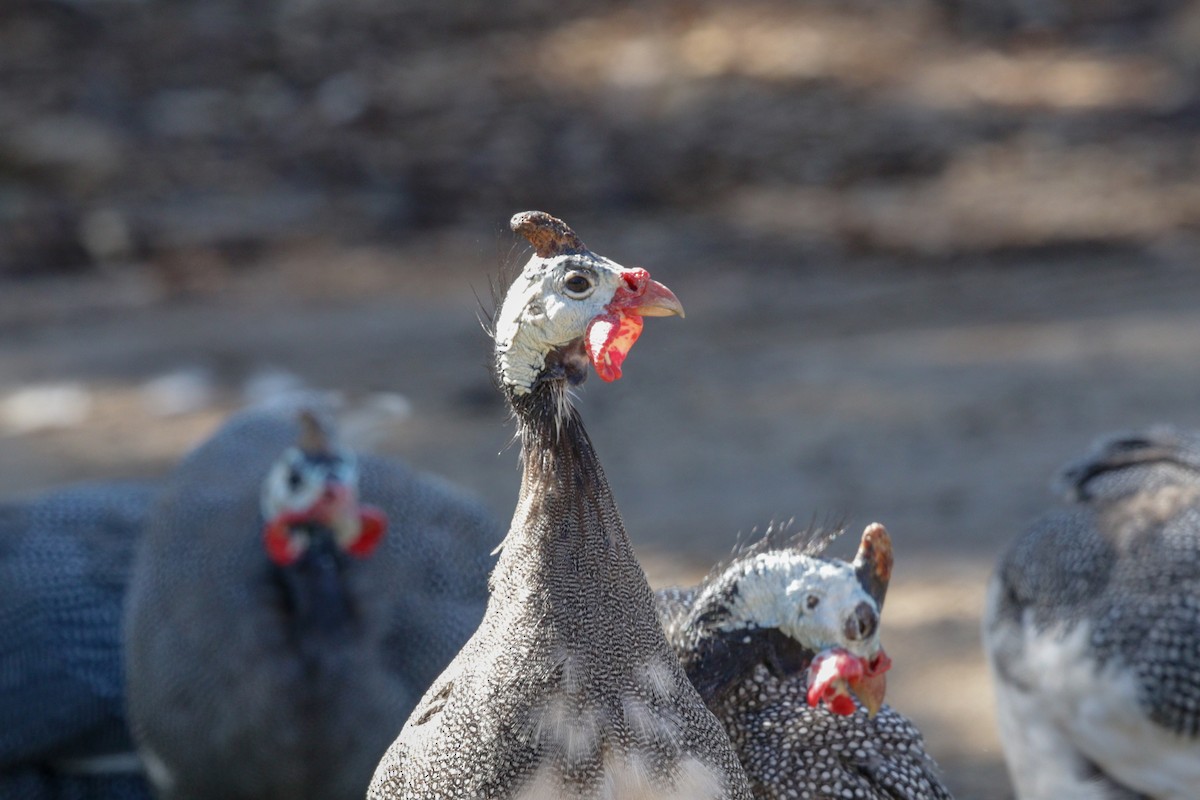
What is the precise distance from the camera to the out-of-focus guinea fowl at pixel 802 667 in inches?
96.9

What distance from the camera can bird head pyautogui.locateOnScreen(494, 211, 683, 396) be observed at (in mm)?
2080

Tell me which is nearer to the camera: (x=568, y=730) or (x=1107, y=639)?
(x=568, y=730)

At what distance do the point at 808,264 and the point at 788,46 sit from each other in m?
2.40

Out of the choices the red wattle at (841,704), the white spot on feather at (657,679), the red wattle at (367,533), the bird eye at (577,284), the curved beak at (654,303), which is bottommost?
the white spot on feather at (657,679)

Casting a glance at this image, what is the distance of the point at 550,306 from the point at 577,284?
5cm

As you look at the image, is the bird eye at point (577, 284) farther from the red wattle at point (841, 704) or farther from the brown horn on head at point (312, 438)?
the brown horn on head at point (312, 438)

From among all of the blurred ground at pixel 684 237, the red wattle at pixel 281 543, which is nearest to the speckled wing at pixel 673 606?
the red wattle at pixel 281 543

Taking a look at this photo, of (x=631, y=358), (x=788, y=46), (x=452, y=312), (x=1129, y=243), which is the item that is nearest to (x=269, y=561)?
(x=631, y=358)

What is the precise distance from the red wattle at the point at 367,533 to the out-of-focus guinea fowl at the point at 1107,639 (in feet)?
4.53

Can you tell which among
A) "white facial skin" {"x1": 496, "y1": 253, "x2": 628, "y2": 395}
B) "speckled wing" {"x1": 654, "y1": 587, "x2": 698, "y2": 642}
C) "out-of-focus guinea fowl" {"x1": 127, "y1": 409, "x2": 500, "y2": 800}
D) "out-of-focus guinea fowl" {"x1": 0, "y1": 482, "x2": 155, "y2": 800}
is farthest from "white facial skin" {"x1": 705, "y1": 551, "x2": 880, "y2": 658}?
"out-of-focus guinea fowl" {"x1": 0, "y1": 482, "x2": 155, "y2": 800}

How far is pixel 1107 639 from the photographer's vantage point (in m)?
3.30

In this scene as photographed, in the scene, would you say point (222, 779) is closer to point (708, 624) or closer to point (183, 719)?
point (183, 719)

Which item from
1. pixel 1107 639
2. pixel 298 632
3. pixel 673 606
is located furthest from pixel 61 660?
pixel 1107 639

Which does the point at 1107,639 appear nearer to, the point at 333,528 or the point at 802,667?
the point at 802,667
